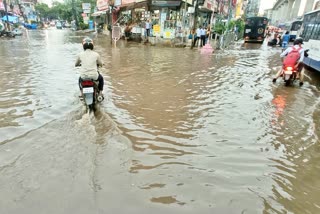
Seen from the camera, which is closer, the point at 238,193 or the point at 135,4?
the point at 238,193

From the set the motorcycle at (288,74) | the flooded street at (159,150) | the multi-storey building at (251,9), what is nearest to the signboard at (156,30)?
the motorcycle at (288,74)

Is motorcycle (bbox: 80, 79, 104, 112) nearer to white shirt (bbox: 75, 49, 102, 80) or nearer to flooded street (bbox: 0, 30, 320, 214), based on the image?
white shirt (bbox: 75, 49, 102, 80)

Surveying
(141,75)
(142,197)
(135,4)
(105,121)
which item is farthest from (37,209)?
(135,4)

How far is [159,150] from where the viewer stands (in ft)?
14.1

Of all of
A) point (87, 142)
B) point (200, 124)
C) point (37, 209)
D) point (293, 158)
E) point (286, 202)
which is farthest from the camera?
point (200, 124)

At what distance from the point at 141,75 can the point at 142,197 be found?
24.2 feet

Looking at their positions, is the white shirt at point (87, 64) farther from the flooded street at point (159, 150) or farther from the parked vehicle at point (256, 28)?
the parked vehicle at point (256, 28)

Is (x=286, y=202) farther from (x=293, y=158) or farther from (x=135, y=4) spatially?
(x=135, y=4)

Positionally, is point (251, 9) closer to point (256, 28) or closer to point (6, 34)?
point (256, 28)

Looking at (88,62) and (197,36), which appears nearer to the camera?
(88,62)

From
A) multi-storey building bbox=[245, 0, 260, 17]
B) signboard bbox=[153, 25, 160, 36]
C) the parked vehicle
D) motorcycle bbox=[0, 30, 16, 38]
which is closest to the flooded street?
signboard bbox=[153, 25, 160, 36]

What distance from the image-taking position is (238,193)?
323 centimetres

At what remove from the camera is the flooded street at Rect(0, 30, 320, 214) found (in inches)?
122

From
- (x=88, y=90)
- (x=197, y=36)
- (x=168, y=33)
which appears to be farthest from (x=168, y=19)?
(x=88, y=90)
